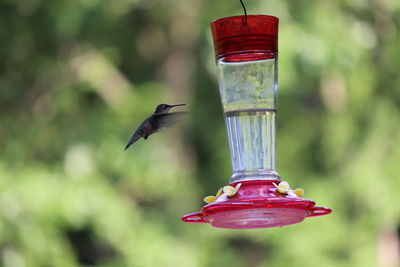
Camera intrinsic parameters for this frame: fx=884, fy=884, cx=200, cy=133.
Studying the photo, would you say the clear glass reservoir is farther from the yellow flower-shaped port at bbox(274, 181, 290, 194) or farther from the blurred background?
the blurred background

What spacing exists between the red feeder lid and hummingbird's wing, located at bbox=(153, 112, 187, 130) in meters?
0.83

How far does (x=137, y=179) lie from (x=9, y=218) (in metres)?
1.86

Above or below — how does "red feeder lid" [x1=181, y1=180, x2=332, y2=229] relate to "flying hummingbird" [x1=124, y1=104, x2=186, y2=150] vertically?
below

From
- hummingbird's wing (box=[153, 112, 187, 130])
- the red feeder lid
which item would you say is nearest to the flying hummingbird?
hummingbird's wing (box=[153, 112, 187, 130])

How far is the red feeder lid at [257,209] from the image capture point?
3232 millimetres

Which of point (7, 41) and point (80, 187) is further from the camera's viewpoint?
point (7, 41)

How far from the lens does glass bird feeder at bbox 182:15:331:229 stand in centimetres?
328

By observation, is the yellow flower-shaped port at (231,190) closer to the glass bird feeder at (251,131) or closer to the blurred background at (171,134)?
the glass bird feeder at (251,131)

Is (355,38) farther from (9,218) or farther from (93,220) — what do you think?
(9,218)

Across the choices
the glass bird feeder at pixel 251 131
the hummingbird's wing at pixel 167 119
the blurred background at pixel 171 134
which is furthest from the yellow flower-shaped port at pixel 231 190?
the blurred background at pixel 171 134

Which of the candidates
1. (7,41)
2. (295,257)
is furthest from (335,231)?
(7,41)

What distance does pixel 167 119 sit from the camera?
4.31 meters

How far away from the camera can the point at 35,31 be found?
34.6ft

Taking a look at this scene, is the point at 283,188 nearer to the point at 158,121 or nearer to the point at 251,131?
the point at 251,131
